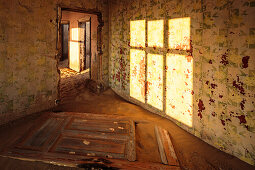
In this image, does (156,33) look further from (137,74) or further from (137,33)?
(137,74)

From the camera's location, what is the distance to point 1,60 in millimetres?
3137

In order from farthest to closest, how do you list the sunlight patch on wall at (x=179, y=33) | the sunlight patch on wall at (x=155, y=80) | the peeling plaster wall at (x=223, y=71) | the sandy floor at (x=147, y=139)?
the sunlight patch on wall at (x=155, y=80) < the sunlight patch on wall at (x=179, y=33) < the sandy floor at (x=147, y=139) < the peeling plaster wall at (x=223, y=71)

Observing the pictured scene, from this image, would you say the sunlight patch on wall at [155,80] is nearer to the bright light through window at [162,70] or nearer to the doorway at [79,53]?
the bright light through window at [162,70]

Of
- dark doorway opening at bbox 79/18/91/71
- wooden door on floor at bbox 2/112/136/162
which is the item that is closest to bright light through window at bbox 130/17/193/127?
wooden door on floor at bbox 2/112/136/162

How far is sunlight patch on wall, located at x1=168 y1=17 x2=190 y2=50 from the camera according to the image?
2816 millimetres

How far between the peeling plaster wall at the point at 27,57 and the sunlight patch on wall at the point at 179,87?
7.61ft

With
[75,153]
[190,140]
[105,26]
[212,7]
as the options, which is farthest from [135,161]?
[105,26]

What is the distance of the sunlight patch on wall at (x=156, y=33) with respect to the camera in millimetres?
3330

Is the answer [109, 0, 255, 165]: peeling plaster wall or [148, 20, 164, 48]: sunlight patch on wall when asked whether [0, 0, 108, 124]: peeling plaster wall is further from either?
[109, 0, 255, 165]: peeling plaster wall

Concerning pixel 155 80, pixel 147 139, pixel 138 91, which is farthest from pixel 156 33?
pixel 147 139

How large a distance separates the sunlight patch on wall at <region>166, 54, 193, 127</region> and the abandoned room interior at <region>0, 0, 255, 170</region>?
0.6 inches

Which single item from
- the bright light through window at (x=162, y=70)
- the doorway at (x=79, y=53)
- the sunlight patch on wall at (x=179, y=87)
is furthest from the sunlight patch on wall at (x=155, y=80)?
the doorway at (x=79, y=53)

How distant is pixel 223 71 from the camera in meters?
2.33

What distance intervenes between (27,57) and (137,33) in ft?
7.08
